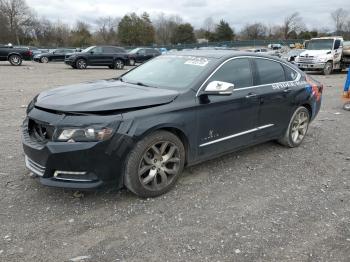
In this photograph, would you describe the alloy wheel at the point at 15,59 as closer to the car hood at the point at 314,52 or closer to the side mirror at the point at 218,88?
the car hood at the point at 314,52

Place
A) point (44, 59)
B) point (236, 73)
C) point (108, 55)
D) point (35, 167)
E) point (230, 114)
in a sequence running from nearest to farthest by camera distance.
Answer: point (35, 167)
point (230, 114)
point (236, 73)
point (108, 55)
point (44, 59)

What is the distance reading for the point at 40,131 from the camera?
3.91m

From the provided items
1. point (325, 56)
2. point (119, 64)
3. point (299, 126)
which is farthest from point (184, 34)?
point (299, 126)

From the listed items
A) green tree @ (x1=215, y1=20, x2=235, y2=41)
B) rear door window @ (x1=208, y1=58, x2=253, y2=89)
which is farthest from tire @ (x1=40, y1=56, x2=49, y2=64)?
green tree @ (x1=215, y1=20, x2=235, y2=41)

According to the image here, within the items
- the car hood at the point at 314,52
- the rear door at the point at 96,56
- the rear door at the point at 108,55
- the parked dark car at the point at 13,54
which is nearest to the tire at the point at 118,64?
the rear door at the point at 108,55

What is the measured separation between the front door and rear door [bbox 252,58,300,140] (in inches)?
6.9

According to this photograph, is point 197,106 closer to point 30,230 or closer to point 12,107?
point 30,230

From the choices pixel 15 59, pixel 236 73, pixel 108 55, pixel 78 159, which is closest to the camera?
pixel 78 159

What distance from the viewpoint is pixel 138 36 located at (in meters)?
83.1

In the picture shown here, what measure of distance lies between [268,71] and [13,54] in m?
23.8

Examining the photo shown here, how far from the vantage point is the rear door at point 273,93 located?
208 inches

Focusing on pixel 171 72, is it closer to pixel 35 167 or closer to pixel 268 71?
pixel 268 71

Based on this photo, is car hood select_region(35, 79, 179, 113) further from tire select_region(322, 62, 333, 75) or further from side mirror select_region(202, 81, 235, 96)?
tire select_region(322, 62, 333, 75)

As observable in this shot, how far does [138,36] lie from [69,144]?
82721mm
